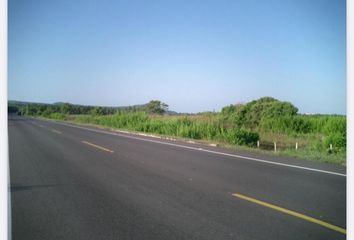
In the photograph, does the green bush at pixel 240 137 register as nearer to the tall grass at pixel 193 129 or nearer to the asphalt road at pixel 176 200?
the tall grass at pixel 193 129

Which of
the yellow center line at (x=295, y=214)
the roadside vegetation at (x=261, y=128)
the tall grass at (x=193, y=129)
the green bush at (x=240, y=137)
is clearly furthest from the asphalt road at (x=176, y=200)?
the tall grass at (x=193, y=129)

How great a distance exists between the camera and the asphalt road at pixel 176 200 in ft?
15.4

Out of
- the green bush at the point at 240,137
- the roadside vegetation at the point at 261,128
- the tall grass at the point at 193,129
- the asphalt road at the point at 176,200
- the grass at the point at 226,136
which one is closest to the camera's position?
the asphalt road at the point at 176,200

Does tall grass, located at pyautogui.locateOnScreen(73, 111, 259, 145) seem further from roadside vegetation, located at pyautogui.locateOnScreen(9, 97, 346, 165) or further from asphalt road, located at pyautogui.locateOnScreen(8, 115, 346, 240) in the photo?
asphalt road, located at pyautogui.locateOnScreen(8, 115, 346, 240)

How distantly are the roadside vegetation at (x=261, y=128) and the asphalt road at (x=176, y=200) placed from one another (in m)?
4.36

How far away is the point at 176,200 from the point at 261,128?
81.0ft

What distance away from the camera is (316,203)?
6039 mm

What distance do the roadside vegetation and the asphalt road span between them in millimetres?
4356

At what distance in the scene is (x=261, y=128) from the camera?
29.7 metres

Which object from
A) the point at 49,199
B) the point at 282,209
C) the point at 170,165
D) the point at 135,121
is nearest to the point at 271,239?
the point at 282,209

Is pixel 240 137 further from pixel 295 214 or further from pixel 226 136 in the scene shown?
pixel 295 214

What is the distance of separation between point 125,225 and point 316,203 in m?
3.51
